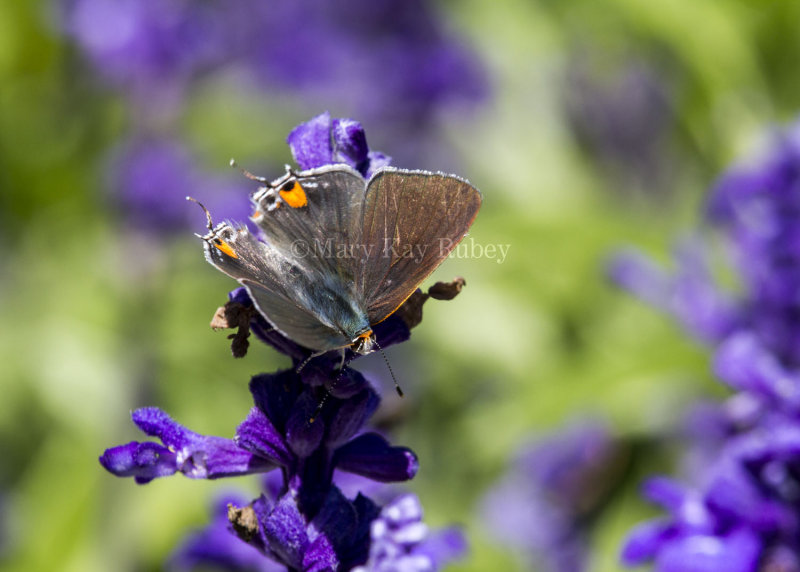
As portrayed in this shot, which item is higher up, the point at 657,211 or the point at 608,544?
the point at 657,211

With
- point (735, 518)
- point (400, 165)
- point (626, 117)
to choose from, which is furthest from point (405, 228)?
point (626, 117)

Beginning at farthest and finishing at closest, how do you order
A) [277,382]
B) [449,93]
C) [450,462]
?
[449,93]
[450,462]
[277,382]

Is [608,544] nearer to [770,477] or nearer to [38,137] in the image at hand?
[770,477]

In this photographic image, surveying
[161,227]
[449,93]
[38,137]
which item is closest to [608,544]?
[161,227]

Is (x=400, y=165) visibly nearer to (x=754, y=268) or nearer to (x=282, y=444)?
(x=754, y=268)

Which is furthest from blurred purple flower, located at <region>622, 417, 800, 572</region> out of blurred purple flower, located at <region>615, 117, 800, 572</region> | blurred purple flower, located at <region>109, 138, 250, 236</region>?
blurred purple flower, located at <region>109, 138, 250, 236</region>

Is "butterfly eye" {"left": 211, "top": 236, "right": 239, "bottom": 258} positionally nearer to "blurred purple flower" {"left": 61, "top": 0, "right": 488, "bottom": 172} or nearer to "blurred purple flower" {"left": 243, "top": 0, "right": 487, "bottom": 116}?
"blurred purple flower" {"left": 61, "top": 0, "right": 488, "bottom": 172}

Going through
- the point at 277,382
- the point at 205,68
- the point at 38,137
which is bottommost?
the point at 277,382
